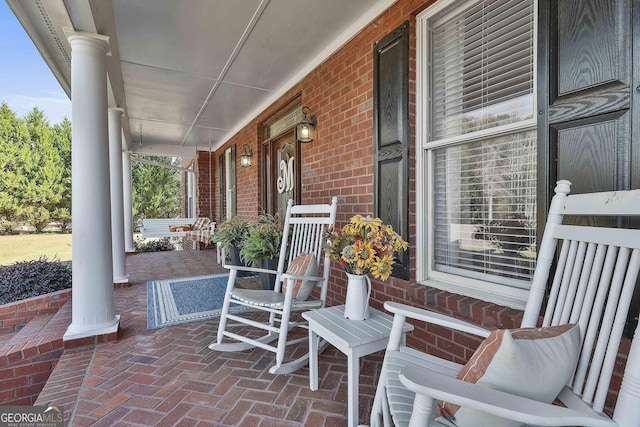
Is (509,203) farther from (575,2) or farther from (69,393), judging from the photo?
(69,393)

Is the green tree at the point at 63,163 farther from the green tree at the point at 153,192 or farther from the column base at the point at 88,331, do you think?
the column base at the point at 88,331

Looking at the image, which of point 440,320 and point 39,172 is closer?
point 440,320

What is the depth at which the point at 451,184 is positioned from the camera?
6.73 ft

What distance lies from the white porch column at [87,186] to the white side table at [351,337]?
1.61 meters

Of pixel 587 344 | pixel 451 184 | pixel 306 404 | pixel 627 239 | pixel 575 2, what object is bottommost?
pixel 306 404

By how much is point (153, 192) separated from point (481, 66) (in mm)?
13936

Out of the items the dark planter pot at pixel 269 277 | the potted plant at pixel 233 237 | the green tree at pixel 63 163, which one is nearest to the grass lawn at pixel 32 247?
the green tree at pixel 63 163

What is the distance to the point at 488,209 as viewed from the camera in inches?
71.9

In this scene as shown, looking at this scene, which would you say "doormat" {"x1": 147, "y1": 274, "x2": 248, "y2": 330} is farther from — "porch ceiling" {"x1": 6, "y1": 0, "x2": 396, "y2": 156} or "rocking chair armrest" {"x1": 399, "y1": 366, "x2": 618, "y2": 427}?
"rocking chair armrest" {"x1": 399, "y1": 366, "x2": 618, "y2": 427}

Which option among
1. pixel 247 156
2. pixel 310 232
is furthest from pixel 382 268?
pixel 247 156

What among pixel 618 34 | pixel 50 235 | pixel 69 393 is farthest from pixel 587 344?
pixel 50 235

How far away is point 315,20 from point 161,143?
659 cm

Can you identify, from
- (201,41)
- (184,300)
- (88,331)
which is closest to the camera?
(88,331)

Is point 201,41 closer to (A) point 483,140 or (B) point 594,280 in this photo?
(A) point 483,140
